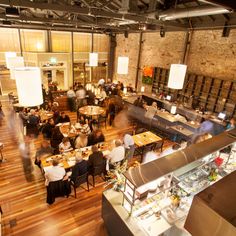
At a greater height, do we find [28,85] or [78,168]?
[28,85]

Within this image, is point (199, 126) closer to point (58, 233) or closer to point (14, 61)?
point (58, 233)

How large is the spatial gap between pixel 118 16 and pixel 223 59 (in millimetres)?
4327

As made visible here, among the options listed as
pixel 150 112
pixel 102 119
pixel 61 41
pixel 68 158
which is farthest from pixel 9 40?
pixel 68 158

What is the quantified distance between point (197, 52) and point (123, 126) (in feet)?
14.8

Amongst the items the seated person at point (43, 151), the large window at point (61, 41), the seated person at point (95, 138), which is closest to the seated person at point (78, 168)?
the seated person at point (43, 151)

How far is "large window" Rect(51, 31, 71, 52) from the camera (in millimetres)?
12302

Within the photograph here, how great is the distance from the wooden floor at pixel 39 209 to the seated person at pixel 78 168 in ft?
2.08

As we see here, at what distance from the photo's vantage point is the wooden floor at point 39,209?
4.18 metres

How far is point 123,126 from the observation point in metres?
9.26

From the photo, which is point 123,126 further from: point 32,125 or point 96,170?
point 96,170

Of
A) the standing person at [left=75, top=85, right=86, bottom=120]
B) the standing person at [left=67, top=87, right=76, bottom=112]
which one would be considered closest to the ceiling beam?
the standing person at [left=75, top=85, right=86, bottom=120]

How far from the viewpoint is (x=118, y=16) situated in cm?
591

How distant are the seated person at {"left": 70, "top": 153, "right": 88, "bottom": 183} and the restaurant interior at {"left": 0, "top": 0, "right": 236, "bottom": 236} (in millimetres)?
33

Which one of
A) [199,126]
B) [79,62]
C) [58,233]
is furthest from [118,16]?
[79,62]
